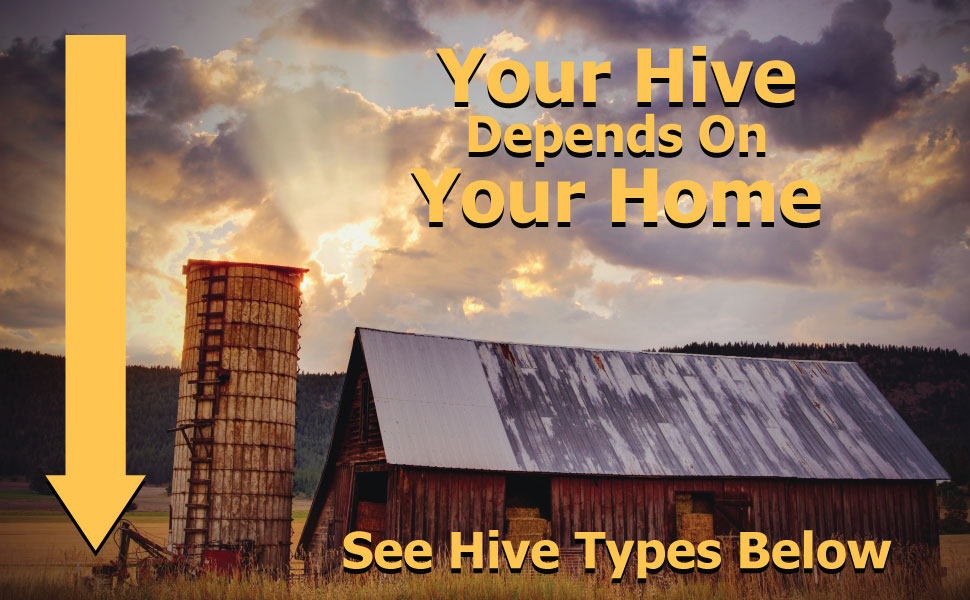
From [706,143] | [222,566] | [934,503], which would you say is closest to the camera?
[706,143]

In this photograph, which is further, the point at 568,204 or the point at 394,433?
the point at 394,433

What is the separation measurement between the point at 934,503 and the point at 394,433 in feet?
58.2

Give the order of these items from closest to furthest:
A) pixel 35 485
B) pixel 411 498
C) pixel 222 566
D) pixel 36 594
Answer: pixel 36 594 < pixel 411 498 < pixel 222 566 < pixel 35 485

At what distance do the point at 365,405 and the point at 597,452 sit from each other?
6.55m

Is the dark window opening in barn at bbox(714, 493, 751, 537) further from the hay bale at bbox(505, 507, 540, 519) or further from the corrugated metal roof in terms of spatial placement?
the hay bale at bbox(505, 507, 540, 519)

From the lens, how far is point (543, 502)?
24.8 meters

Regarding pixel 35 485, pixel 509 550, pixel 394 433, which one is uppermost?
pixel 394 433

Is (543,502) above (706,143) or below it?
below

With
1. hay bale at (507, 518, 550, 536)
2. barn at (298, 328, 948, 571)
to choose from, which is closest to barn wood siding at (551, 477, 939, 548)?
barn at (298, 328, 948, 571)

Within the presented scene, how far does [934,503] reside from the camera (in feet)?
87.7

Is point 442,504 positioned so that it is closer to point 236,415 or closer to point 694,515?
point 694,515

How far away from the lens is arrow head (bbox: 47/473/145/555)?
11.7 meters

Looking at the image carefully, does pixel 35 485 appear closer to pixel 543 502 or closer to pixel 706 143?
pixel 543 502

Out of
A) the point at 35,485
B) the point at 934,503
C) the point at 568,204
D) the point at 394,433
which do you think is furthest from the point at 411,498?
the point at 35,485
